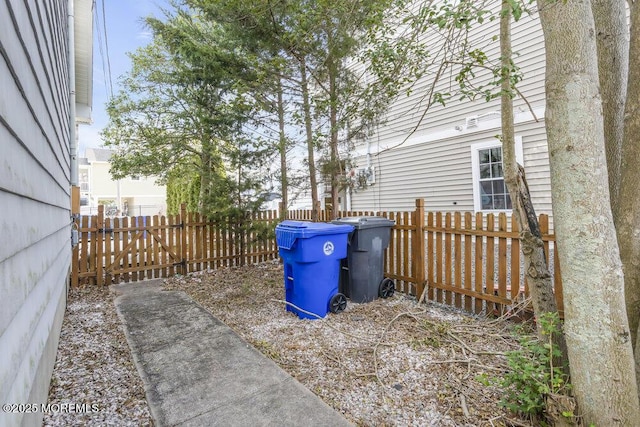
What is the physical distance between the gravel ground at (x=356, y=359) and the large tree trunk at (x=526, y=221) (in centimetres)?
70

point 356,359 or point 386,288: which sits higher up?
point 386,288

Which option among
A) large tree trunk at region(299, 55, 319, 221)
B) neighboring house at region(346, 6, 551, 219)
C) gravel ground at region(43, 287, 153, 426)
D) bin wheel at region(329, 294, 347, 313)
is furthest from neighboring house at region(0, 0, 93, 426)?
neighboring house at region(346, 6, 551, 219)

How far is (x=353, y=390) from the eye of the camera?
2457mm

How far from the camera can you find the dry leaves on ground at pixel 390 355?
2229 mm

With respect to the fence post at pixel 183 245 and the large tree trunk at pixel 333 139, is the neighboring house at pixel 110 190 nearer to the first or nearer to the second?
the fence post at pixel 183 245

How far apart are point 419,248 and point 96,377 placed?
371 cm

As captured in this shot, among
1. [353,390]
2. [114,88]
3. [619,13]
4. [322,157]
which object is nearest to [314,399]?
[353,390]

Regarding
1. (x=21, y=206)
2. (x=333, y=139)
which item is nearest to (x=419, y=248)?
(x=333, y=139)

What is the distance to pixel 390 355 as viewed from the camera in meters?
2.98

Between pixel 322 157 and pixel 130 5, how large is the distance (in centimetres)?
545

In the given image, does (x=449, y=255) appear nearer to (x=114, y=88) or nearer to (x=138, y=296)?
(x=138, y=296)

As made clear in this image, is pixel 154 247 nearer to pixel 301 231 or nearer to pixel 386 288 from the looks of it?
pixel 301 231

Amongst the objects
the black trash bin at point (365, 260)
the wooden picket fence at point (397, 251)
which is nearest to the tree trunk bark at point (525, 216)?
the wooden picket fence at point (397, 251)

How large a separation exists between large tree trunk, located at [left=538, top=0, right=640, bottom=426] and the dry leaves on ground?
20.6 inches
